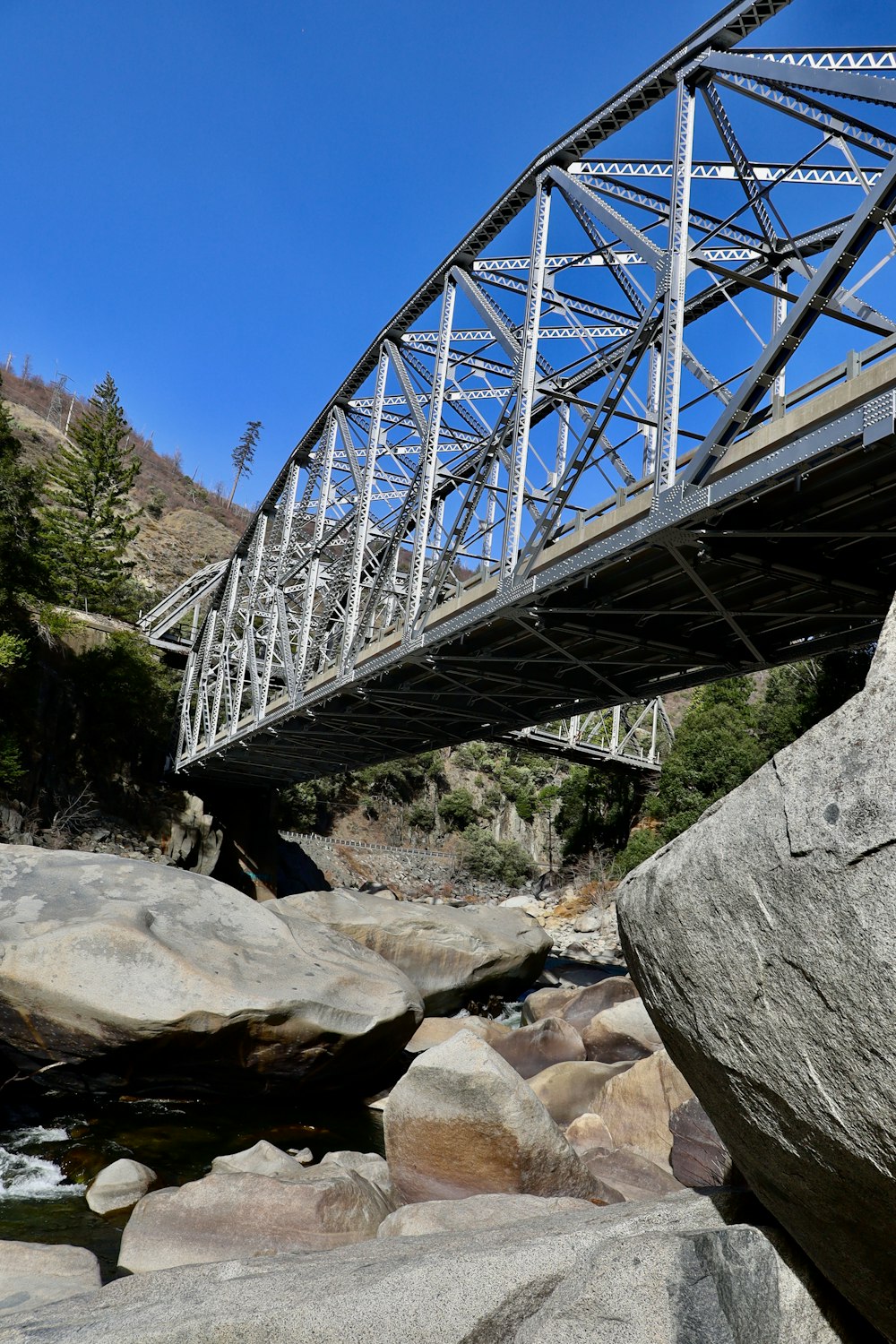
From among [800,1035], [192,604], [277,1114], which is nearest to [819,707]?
[277,1114]

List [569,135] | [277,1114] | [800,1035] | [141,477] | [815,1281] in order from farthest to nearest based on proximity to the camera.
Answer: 1. [141,477]
2. [569,135]
3. [277,1114]
4. [815,1281]
5. [800,1035]

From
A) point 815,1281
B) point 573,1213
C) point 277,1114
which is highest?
point 815,1281

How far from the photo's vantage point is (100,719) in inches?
1478

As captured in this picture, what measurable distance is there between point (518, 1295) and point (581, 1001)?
13.3m

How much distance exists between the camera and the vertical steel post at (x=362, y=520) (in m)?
20.7

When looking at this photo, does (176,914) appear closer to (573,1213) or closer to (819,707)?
(573,1213)

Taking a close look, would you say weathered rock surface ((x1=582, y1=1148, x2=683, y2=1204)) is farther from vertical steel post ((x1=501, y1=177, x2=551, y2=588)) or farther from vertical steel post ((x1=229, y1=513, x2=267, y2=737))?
vertical steel post ((x1=229, y1=513, x2=267, y2=737))

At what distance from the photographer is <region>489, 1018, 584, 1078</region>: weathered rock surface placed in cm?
1358

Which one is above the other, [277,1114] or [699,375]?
[699,375]

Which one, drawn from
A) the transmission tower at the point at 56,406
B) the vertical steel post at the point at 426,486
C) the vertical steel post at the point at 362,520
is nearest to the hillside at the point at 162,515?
the transmission tower at the point at 56,406

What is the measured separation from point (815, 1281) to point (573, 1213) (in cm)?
146

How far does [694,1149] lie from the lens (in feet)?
26.8

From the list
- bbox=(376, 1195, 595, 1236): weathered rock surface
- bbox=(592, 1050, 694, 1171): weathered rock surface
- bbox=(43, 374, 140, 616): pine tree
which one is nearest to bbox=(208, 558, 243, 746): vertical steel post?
bbox=(43, 374, 140, 616): pine tree

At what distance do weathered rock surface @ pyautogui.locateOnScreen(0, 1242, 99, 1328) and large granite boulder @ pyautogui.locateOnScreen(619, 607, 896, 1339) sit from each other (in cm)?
489
